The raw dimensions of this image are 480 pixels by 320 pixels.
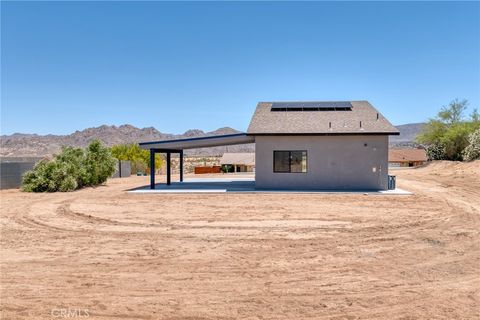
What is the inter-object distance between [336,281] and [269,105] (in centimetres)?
2021

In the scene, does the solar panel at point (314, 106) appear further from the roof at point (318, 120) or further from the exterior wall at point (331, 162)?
the exterior wall at point (331, 162)

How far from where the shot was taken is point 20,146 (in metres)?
121

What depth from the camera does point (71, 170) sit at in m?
22.8

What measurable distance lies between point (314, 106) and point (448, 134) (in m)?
30.9

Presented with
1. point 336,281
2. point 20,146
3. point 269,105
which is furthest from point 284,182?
point 20,146

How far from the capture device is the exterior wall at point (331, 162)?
19.6 m

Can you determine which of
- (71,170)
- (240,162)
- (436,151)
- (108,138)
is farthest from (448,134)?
(108,138)

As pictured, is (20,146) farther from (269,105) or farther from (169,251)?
(169,251)

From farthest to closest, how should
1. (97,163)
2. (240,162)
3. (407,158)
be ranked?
(407,158) < (240,162) < (97,163)

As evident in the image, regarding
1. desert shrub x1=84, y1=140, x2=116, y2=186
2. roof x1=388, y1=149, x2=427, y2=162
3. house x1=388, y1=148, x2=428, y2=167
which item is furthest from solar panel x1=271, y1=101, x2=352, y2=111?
roof x1=388, y1=149, x2=427, y2=162

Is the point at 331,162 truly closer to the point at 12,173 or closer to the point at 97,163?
the point at 97,163

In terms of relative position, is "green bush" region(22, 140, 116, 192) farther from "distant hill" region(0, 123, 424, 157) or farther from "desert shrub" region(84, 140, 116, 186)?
"distant hill" region(0, 123, 424, 157)

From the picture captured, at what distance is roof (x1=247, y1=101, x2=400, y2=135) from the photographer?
19609mm

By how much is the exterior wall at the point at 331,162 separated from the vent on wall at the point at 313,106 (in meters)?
4.48
